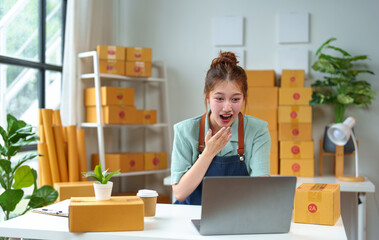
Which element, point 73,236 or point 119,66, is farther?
point 119,66

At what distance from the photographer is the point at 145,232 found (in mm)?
1467

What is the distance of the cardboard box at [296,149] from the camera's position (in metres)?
3.55

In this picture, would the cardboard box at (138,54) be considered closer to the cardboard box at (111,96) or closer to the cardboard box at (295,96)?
the cardboard box at (111,96)

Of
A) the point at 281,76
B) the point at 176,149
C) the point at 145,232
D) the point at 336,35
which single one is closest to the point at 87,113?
the point at 281,76

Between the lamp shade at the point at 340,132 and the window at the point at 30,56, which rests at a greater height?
the window at the point at 30,56

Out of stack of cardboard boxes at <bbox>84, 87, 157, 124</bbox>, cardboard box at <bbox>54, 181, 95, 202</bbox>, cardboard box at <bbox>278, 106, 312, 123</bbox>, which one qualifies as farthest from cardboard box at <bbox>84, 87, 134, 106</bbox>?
cardboard box at <bbox>278, 106, 312, 123</bbox>

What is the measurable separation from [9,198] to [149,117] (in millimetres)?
1679

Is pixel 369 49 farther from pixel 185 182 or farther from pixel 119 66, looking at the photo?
pixel 185 182

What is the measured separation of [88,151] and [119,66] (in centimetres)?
77

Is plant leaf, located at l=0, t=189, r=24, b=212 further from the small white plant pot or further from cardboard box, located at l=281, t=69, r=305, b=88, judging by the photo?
cardboard box, located at l=281, t=69, r=305, b=88

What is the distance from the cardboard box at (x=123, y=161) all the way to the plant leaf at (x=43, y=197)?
0.98 meters

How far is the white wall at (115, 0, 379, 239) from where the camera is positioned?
151 inches

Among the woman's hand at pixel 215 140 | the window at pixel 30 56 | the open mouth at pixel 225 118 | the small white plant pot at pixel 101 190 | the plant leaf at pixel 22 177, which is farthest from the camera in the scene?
the window at pixel 30 56

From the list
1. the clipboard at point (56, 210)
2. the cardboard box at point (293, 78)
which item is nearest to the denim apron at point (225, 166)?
the clipboard at point (56, 210)
